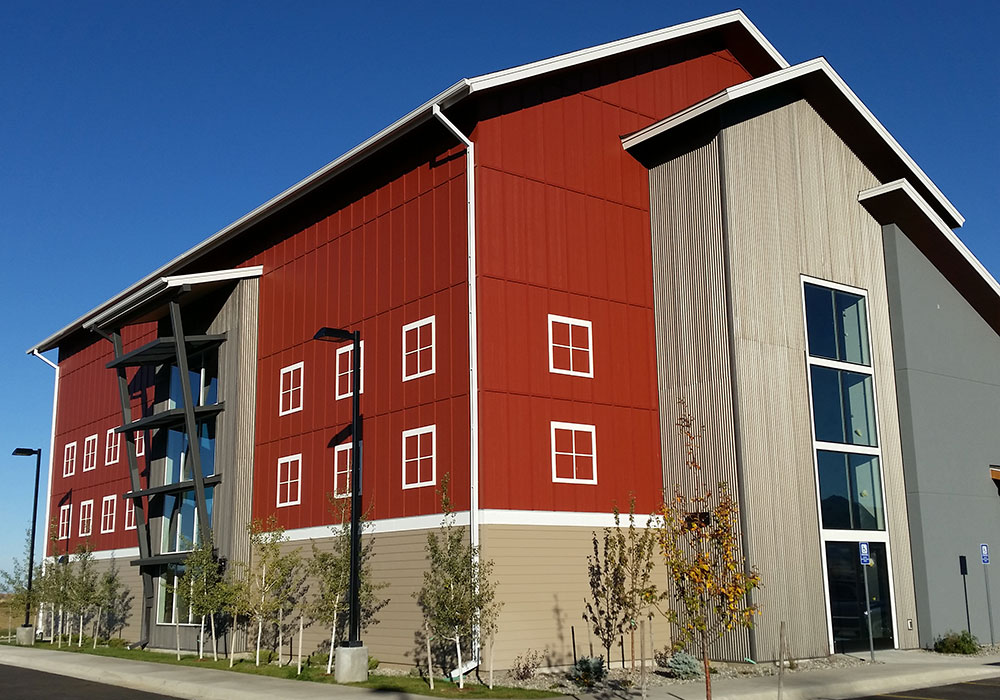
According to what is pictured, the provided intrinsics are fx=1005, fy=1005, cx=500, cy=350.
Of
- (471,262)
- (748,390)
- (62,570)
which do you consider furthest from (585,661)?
(62,570)

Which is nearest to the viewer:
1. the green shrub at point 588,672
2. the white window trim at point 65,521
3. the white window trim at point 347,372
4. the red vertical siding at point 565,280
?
the green shrub at point 588,672

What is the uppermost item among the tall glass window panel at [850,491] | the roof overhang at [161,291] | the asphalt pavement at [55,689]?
the roof overhang at [161,291]

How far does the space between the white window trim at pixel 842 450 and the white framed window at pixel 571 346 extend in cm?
587

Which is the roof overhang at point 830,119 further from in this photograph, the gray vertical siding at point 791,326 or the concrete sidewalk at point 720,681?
the concrete sidewalk at point 720,681

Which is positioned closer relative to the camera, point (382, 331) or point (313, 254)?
point (382, 331)

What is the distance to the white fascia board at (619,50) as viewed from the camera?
23438 mm

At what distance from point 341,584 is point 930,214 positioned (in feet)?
64.3

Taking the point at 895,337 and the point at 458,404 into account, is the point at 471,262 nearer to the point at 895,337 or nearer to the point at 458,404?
the point at 458,404

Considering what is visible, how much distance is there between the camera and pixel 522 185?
2442 cm

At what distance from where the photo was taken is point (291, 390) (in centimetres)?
3014

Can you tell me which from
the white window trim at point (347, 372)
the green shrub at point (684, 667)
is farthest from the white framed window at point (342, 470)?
the green shrub at point (684, 667)

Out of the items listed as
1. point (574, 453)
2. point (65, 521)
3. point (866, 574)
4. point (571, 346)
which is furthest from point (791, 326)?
point (65, 521)

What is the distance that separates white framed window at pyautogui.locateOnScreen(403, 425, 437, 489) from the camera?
2377 centimetres

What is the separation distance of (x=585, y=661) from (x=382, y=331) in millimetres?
10080
